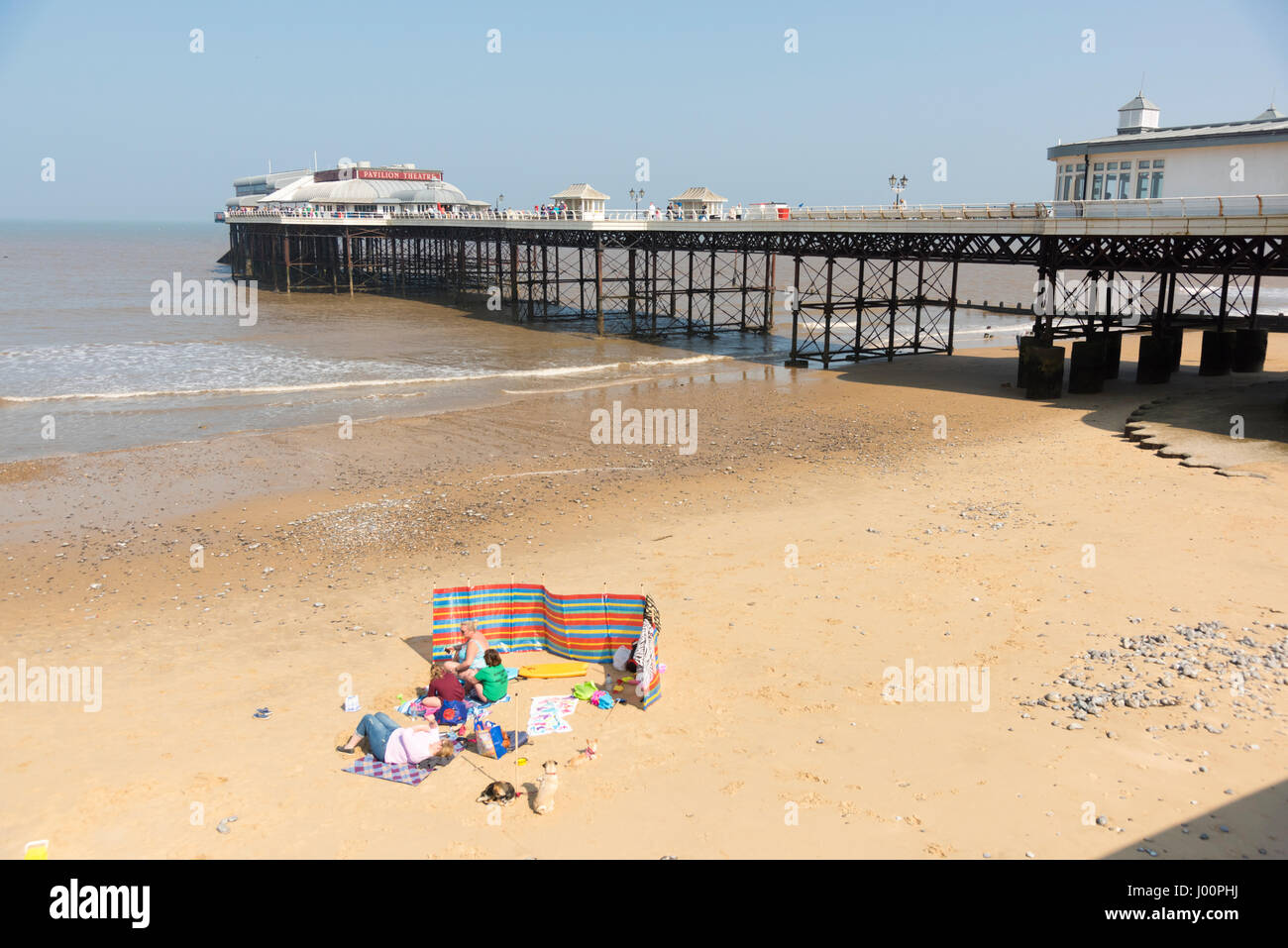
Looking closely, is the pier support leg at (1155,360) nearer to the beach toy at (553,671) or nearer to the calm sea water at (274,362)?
the calm sea water at (274,362)

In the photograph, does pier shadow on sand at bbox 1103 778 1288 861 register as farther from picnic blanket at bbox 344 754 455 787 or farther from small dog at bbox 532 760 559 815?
picnic blanket at bbox 344 754 455 787

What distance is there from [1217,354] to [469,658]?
92.5ft

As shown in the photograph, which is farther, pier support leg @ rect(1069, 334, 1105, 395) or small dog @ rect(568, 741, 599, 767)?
pier support leg @ rect(1069, 334, 1105, 395)

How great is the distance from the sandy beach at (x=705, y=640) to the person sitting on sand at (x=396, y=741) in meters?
0.25

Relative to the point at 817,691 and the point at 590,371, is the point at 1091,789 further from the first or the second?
the point at 590,371

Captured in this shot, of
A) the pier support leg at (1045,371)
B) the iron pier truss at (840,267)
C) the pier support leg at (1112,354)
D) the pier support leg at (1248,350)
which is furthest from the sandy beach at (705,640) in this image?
the pier support leg at (1248,350)

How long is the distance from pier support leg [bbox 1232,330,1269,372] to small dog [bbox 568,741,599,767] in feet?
96.5

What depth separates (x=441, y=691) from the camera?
9477 mm

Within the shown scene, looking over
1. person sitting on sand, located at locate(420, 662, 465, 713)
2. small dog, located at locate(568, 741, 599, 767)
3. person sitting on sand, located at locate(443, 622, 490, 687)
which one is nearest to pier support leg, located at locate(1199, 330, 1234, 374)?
person sitting on sand, located at locate(443, 622, 490, 687)

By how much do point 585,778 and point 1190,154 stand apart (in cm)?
2546

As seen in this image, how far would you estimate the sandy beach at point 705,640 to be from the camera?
298 inches

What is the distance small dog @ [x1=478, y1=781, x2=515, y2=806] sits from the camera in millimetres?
7918

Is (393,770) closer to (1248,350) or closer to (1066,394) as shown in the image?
(1066,394)
